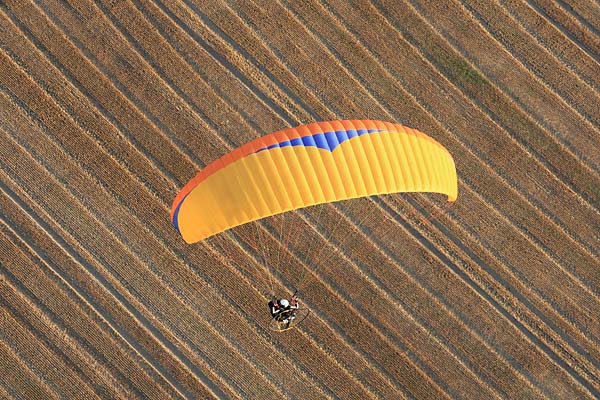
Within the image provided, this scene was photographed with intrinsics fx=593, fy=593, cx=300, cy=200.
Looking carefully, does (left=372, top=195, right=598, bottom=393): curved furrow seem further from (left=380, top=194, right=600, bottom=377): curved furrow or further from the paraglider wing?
the paraglider wing

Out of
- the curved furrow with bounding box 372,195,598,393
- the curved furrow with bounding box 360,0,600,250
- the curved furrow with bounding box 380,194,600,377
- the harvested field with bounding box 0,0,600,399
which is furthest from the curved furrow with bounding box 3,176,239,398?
the curved furrow with bounding box 360,0,600,250

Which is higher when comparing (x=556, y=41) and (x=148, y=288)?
(x=148, y=288)

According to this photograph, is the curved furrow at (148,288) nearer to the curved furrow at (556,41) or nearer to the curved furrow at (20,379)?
the curved furrow at (20,379)

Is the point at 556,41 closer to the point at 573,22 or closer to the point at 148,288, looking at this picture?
the point at 573,22

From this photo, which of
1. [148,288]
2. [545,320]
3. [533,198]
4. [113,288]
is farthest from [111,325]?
[533,198]

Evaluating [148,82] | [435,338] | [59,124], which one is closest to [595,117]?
[435,338]

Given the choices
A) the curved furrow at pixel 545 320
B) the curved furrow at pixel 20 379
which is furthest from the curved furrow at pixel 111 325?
the curved furrow at pixel 545 320
